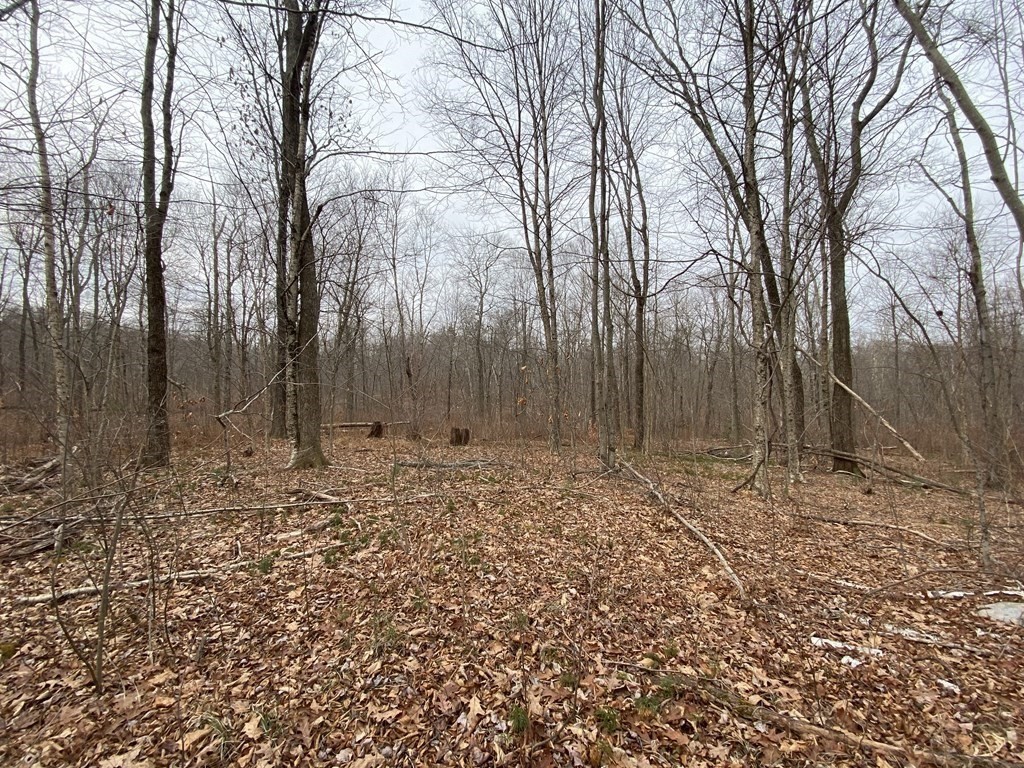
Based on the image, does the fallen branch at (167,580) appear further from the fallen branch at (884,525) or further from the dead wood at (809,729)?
the fallen branch at (884,525)

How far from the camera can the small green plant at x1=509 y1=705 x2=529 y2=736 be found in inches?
94.0

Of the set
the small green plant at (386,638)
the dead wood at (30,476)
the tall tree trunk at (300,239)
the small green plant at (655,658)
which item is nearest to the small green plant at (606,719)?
the small green plant at (655,658)

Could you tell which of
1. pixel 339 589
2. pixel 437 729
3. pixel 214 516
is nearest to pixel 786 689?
pixel 437 729

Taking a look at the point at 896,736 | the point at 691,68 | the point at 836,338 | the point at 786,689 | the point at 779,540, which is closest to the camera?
the point at 896,736

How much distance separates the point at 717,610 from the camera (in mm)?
3582

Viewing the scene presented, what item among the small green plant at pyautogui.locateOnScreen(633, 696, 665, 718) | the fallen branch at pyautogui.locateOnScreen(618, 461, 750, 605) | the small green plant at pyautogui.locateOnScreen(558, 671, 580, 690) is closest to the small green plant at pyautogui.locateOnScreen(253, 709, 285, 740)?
the small green plant at pyautogui.locateOnScreen(558, 671, 580, 690)

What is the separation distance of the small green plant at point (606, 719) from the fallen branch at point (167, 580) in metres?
3.16

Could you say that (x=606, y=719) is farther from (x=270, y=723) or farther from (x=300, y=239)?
(x=300, y=239)

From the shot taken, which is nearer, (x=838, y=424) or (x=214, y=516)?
(x=214, y=516)

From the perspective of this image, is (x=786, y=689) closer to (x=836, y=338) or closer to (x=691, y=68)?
(x=691, y=68)

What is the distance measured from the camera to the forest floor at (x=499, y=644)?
2318 mm

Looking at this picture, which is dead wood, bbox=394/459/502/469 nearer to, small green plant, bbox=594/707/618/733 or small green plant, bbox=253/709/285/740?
small green plant, bbox=253/709/285/740

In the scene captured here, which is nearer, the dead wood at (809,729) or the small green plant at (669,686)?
the dead wood at (809,729)

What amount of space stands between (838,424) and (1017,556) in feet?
23.8
